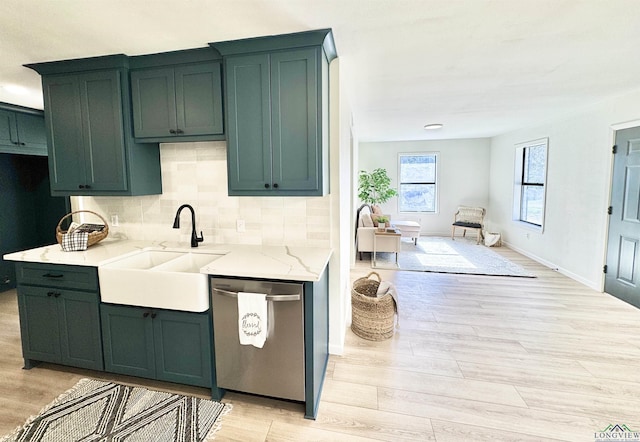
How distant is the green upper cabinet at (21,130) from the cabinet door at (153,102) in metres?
2.29

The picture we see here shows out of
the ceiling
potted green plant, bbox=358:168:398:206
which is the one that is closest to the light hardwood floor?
the ceiling

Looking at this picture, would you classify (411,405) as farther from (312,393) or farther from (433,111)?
(433,111)

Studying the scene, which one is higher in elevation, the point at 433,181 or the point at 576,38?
the point at 576,38

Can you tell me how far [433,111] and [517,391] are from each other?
3.59m

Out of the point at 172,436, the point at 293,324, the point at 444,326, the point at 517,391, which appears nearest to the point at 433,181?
the point at 444,326

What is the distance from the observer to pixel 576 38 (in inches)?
82.4

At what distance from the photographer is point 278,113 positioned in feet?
6.90

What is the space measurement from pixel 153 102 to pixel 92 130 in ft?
1.85

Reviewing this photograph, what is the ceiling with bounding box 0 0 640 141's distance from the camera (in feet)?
5.56

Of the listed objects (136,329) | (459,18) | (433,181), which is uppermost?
(459,18)

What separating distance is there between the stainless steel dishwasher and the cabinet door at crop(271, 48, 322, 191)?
0.74 m

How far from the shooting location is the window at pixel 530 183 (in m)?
5.52

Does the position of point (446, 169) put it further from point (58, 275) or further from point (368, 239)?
point (58, 275)

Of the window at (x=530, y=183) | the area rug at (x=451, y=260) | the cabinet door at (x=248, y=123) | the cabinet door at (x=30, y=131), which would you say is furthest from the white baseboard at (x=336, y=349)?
the window at (x=530, y=183)
